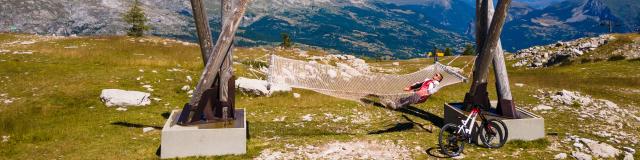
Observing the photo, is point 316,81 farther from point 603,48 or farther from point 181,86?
point 603,48

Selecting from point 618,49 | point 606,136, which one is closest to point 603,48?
point 618,49

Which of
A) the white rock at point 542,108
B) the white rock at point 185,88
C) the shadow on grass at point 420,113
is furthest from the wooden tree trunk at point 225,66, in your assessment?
the white rock at point 542,108

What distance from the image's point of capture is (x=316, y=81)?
18047mm

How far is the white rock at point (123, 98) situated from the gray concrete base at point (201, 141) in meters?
7.34

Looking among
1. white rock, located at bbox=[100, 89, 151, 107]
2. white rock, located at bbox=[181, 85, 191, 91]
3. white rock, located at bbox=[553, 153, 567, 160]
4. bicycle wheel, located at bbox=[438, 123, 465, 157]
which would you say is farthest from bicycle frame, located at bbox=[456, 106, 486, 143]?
white rock, located at bbox=[181, 85, 191, 91]

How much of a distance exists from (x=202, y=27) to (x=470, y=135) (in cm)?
836

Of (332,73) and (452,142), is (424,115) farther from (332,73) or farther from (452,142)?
(452,142)

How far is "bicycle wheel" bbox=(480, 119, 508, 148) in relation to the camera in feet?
Answer: 42.5

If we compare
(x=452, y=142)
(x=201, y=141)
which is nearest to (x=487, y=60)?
(x=452, y=142)

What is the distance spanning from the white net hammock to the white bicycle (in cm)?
317

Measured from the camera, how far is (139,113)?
57.5 ft

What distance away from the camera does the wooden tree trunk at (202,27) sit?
12539 mm

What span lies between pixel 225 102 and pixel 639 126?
51.4 feet

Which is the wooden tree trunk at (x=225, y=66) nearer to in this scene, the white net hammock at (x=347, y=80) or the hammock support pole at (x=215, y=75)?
the hammock support pole at (x=215, y=75)
